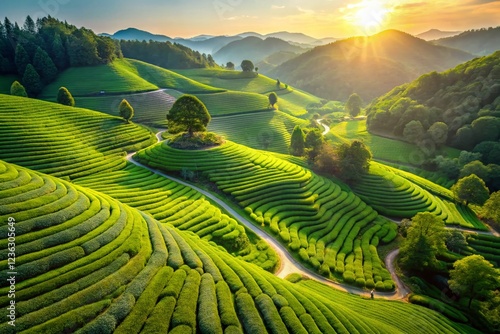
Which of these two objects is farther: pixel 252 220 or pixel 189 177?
pixel 189 177

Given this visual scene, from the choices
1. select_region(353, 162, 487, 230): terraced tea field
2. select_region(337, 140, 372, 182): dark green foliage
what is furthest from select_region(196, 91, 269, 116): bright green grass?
select_region(353, 162, 487, 230): terraced tea field

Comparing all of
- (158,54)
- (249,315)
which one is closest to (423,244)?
(249,315)

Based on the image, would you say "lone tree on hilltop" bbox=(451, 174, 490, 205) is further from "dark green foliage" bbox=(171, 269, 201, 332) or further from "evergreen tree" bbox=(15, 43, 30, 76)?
"evergreen tree" bbox=(15, 43, 30, 76)

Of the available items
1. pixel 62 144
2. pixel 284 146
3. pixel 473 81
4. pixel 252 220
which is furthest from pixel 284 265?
pixel 473 81

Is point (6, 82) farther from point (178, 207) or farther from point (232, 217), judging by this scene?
point (232, 217)

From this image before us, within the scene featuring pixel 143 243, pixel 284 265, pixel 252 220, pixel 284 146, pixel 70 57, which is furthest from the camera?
pixel 70 57

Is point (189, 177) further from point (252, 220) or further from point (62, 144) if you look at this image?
point (62, 144)
